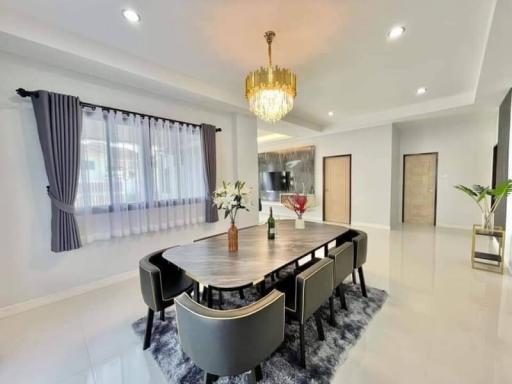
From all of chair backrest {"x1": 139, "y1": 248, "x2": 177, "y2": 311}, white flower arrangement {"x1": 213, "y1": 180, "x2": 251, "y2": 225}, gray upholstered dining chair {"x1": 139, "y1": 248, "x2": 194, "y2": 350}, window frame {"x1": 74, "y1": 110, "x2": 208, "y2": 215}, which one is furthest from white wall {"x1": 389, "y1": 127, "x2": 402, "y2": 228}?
chair backrest {"x1": 139, "y1": 248, "x2": 177, "y2": 311}

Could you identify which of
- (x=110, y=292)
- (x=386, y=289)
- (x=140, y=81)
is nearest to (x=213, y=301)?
(x=110, y=292)

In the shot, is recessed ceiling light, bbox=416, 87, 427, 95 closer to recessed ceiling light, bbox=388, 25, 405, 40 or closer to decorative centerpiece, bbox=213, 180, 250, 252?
recessed ceiling light, bbox=388, 25, 405, 40

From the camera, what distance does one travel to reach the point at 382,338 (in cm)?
188

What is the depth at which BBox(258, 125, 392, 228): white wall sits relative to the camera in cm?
556

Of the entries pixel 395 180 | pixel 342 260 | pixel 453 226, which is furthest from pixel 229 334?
pixel 453 226

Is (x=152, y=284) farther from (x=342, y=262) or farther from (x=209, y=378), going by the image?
(x=342, y=262)

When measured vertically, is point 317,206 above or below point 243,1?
below

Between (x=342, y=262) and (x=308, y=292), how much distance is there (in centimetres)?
65

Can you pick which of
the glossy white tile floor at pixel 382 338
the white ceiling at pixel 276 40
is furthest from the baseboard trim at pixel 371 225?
the white ceiling at pixel 276 40

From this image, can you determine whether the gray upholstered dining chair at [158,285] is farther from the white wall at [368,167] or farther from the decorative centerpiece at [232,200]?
the white wall at [368,167]

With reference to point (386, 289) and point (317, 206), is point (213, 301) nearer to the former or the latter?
point (386, 289)

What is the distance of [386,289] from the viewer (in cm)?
268

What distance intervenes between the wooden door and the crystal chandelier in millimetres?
4460

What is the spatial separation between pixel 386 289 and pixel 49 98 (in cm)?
433
